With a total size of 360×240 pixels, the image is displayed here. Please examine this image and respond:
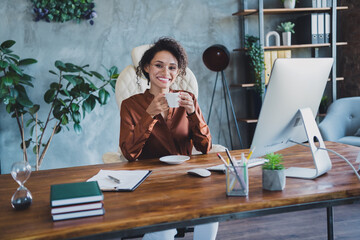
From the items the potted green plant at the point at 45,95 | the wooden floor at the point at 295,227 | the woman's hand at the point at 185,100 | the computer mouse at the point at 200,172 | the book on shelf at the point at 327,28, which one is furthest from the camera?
the book on shelf at the point at 327,28

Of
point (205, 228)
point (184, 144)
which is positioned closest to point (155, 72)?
point (184, 144)

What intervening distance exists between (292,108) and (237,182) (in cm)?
39

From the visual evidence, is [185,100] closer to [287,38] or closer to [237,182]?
[237,182]

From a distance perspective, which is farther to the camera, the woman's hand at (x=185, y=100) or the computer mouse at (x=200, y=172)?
the woman's hand at (x=185, y=100)

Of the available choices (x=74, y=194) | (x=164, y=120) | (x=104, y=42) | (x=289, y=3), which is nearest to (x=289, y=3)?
(x=289, y=3)

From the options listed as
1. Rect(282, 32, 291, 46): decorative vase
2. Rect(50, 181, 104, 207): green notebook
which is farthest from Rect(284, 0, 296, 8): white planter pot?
Rect(50, 181, 104, 207): green notebook

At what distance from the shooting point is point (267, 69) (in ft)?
13.5

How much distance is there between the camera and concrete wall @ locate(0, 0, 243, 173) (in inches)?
149

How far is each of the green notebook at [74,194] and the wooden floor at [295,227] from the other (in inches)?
58.5

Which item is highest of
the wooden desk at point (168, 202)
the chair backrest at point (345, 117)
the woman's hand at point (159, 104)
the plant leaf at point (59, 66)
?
the plant leaf at point (59, 66)

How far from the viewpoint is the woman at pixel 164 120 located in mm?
2070

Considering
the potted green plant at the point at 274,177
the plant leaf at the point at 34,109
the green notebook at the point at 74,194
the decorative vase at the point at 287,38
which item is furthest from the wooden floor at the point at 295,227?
the decorative vase at the point at 287,38

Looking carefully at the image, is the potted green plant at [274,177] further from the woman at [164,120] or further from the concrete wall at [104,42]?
the concrete wall at [104,42]

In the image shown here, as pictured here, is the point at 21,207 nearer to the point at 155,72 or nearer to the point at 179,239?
the point at 155,72
